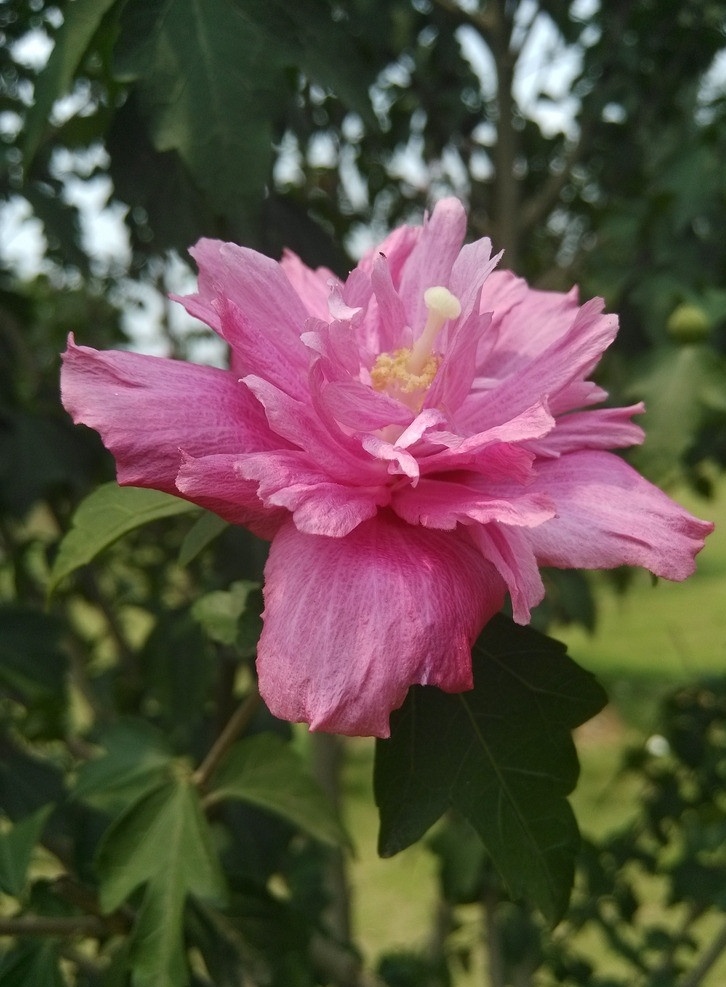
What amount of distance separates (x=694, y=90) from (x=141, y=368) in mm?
1876

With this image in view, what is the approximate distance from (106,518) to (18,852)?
412mm

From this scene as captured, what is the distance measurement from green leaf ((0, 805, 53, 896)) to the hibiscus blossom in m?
0.52

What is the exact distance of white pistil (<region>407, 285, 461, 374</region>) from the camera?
2.31ft

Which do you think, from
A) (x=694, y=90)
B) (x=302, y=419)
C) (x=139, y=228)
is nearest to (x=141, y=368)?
(x=302, y=419)

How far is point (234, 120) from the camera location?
2.90ft

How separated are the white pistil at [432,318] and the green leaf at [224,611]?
240mm

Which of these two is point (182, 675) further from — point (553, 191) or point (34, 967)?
point (553, 191)

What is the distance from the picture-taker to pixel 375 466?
2.16 feet

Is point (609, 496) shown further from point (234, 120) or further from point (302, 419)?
point (234, 120)

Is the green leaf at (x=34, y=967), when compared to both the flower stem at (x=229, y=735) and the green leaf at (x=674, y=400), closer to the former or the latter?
the flower stem at (x=229, y=735)

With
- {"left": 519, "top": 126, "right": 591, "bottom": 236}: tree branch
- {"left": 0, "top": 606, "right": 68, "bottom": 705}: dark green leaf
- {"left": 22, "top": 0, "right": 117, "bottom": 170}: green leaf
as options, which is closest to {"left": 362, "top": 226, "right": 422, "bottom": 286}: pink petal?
{"left": 22, "top": 0, "right": 117, "bottom": 170}: green leaf

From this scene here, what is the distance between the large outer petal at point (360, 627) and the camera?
55 centimetres

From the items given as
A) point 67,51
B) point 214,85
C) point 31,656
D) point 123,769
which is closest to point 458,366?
point 214,85

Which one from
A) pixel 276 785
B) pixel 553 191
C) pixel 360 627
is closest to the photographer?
pixel 360 627
